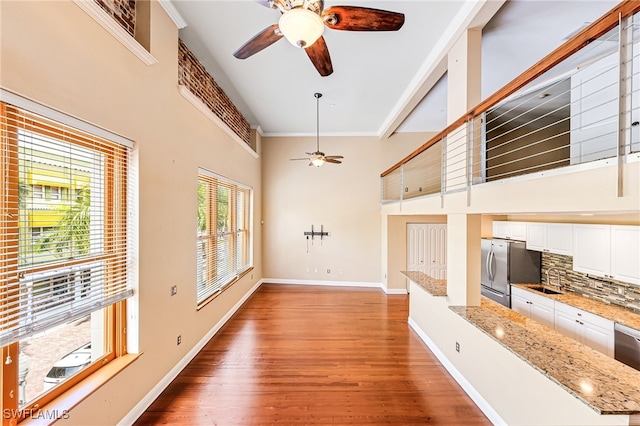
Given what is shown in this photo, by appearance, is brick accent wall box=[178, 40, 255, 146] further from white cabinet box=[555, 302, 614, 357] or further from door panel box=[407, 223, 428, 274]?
white cabinet box=[555, 302, 614, 357]

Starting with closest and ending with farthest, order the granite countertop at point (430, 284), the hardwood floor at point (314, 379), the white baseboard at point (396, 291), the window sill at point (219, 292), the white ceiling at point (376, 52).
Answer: the hardwood floor at point (314, 379), the white ceiling at point (376, 52), the granite countertop at point (430, 284), the window sill at point (219, 292), the white baseboard at point (396, 291)

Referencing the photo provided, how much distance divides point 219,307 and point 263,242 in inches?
109

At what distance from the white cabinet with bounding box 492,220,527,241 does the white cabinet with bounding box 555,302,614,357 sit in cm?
135

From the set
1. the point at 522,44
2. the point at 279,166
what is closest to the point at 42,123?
the point at 522,44

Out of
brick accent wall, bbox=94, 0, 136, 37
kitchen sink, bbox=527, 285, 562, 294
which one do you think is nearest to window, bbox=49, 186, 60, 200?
brick accent wall, bbox=94, 0, 136, 37

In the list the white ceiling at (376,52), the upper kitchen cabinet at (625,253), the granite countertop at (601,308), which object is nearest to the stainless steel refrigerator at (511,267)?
the granite countertop at (601,308)

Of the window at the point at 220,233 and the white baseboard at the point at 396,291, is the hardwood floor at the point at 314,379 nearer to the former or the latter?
the window at the point at 220,233

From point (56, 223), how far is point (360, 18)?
246 cm

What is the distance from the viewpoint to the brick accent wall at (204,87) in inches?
119

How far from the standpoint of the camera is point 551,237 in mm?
3791

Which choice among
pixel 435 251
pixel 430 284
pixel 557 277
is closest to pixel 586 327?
pixel 557 277

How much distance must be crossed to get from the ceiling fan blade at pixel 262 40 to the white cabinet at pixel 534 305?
4.68m

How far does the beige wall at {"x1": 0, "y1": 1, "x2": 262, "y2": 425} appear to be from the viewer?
1.44 meters

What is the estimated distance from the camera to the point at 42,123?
4.95 feet
